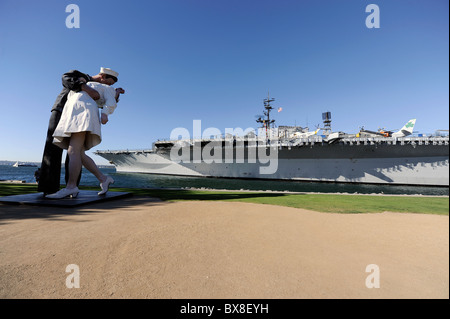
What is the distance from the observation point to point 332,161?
2445 centimetres

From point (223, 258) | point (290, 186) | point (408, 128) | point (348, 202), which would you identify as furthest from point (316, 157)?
point (223, 258)

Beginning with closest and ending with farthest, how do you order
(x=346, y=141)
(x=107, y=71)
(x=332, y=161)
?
1. (x=107, y=71)
2. (x=346, y=141)
3. (x=332, y=161)

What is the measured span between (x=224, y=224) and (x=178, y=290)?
6.62 feet

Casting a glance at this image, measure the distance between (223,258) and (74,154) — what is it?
6.26 meters

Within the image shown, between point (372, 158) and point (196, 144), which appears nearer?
point (372, 158)

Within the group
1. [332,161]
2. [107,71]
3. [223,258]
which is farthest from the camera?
[332,161]

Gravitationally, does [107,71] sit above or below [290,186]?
above

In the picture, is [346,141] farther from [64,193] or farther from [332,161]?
[64,193]

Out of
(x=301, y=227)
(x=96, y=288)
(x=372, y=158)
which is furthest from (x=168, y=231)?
(x=372, y=158)

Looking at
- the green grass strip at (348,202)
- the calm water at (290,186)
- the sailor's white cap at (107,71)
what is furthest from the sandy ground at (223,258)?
the calm water at (290,186)

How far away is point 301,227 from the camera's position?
338cm
